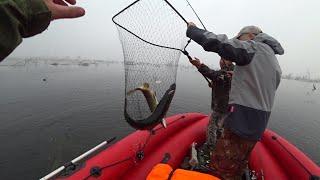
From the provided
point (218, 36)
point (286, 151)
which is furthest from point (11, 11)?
point (286, 151)

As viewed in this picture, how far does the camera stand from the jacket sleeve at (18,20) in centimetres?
63

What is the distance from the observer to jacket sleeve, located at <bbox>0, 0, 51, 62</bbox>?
631 mm

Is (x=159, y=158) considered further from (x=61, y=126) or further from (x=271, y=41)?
(x=61, y=126)

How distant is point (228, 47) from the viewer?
279 cm

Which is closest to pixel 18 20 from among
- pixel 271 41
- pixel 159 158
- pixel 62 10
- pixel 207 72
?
pixel 62 10

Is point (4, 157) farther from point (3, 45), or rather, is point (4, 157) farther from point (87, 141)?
point (3, 45)

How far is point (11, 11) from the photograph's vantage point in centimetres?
64

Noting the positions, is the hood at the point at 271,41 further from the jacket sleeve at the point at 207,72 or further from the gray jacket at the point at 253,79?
the jacket sleeve at the point at 207,72

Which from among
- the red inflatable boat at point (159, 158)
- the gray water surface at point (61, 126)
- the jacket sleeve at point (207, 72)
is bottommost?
the gray water surface at point (61, 126)

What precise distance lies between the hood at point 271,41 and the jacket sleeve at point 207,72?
2.06 meters

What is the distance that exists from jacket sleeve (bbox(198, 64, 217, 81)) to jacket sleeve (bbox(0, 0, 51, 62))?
183 inches

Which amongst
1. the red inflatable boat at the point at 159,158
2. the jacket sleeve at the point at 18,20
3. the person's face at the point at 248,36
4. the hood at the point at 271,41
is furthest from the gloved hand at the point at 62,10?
the red inflatable boat at the point at 159,158

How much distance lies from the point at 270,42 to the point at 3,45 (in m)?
3.26

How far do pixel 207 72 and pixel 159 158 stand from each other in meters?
2.30
